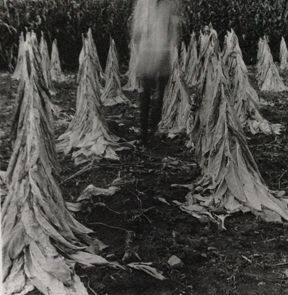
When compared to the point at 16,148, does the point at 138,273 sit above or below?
below

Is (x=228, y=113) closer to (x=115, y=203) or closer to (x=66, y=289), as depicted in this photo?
(x=115, y=203)

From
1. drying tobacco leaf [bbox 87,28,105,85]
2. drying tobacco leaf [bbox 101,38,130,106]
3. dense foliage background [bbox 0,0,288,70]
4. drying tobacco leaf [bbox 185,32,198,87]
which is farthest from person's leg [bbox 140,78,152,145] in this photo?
dense foliage background [bbox 0,0,288,70]

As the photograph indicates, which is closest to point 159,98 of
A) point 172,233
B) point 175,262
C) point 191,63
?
point 172,233

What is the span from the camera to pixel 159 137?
657cm

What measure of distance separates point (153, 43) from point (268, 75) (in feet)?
14.5

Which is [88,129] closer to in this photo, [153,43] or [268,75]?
[153,43]

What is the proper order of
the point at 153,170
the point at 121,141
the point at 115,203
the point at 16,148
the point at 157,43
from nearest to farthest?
the point at 16,148 → the point at 115,203 → the point at 153,170 → the point at 157,43 → the point at 121,141

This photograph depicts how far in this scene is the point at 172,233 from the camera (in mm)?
3971

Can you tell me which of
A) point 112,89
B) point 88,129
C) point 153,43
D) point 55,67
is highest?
point 153,43

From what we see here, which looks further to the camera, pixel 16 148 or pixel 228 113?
pixel 228 113

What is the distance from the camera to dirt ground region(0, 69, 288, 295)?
3.28 meters

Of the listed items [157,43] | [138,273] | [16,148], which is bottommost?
[138,273]

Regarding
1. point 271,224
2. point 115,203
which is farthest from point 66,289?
point 271,224

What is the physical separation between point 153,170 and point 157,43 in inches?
56.8
